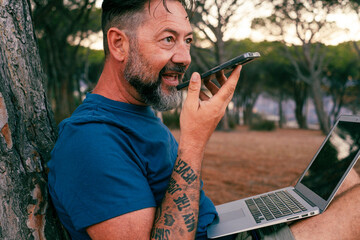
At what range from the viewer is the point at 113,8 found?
1.89m

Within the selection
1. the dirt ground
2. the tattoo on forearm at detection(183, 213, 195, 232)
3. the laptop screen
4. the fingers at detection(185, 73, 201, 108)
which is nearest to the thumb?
the fingers at detection(185, 73, 201, 108)

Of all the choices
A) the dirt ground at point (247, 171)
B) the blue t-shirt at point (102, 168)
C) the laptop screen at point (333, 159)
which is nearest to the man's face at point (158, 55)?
the blue t-shirt at point (102, 168)

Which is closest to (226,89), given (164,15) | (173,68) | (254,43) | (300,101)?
(173,68)

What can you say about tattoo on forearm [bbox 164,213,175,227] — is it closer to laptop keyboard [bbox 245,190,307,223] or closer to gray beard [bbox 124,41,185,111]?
laptop keyboard [bbox 245,190,307,223]

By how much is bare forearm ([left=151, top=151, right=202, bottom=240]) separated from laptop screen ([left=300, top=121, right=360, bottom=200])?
835mm

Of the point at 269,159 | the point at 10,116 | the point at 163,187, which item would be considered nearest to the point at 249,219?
the point at 163,187

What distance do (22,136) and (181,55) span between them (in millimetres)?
956

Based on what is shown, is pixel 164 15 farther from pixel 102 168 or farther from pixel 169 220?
pixel 169 220

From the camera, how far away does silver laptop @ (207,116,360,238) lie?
1.72 metres

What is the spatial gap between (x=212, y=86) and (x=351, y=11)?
14.1 metres

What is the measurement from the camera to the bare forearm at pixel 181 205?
4.67 feet

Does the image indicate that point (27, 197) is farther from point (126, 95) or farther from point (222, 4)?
point (222, 4)

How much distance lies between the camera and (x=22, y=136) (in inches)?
63.2

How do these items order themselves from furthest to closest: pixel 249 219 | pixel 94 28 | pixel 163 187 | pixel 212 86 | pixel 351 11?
pixel 94 28 < pixel 351 11 < pixel 212 86 < pixel 249 219 < pixel 163 187
